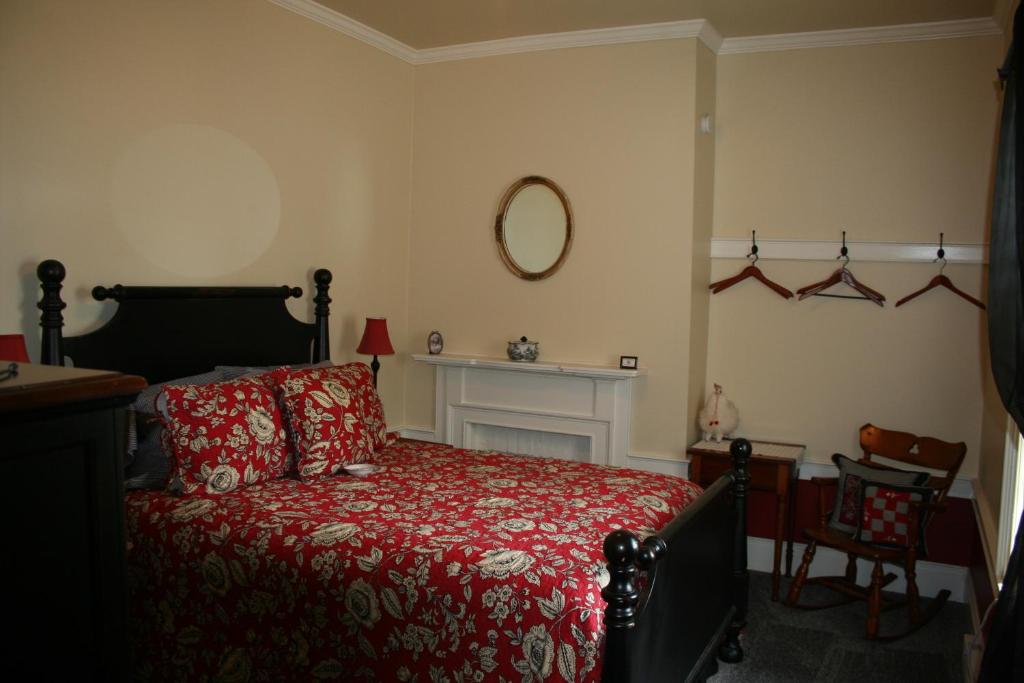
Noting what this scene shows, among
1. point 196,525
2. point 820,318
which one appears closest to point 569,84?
point 820,318

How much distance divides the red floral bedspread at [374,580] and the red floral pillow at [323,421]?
0.53 ft

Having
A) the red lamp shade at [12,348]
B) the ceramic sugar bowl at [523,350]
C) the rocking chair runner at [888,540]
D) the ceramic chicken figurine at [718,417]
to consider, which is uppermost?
the red lamp shade at [12,348]

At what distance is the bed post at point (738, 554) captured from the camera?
325 cm

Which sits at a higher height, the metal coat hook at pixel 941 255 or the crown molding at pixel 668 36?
the crown molding at pixel 668 36

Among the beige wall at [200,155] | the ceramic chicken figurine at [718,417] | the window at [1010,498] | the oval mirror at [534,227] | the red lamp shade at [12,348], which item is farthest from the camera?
the oval mirror at [534,227]

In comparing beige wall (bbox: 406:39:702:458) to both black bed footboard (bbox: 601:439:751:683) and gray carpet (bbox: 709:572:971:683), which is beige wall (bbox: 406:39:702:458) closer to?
gray carpet (bbox: 709:572:971:683)

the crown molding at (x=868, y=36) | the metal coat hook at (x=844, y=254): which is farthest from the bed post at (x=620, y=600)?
the crown molding at (x=868, y=36)

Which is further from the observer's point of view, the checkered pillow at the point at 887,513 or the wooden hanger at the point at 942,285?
the wooden hanger at the point at 942,285

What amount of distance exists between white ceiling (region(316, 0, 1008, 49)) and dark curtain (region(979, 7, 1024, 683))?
1.42 m

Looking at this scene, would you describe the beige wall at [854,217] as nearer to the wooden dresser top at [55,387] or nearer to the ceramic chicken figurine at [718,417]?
the ceramic chicken figurine at [718,417]

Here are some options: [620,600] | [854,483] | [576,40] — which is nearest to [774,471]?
[854,483]

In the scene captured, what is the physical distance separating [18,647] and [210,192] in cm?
290

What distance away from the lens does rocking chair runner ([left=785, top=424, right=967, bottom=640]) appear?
351 centimetres

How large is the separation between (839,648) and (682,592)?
4.28 feet
